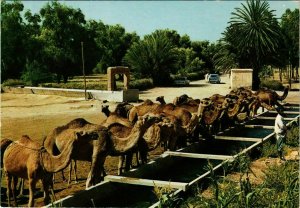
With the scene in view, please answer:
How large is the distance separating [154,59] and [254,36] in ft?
41.3

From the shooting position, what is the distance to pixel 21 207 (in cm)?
1041

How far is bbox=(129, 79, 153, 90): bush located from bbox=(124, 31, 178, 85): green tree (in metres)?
2.14

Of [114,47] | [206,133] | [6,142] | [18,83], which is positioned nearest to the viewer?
[6,142]

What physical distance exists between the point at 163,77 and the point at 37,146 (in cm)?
4194

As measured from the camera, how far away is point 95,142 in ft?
37.2

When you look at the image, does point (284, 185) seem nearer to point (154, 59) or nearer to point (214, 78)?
Answer: point (154, 59)

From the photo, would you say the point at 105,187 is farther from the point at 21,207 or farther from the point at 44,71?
the point at 44,71

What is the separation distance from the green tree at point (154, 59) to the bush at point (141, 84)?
2.14 meters

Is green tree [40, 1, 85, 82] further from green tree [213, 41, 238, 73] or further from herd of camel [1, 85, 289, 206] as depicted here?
herd of camel [1, 85, 289, 206]

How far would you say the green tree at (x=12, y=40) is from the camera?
53.3 m

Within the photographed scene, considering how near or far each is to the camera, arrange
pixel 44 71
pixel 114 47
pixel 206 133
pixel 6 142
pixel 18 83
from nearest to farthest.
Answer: pixel 6 142, pixel 206 133, pixel 18 83, pixel 44 71, pixel 114 47

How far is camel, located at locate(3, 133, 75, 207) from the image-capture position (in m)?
9.59

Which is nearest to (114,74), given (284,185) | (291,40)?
(291,40)

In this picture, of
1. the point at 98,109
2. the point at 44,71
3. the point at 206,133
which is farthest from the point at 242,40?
the point at 206,133
